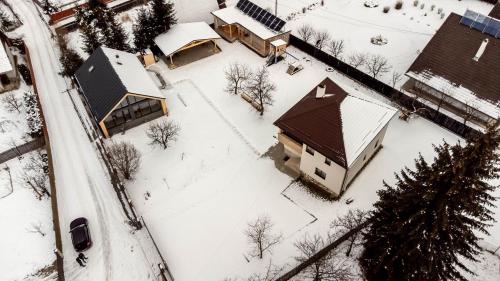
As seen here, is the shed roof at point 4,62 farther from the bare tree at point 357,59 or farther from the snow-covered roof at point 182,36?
the bare tree at point 357,59

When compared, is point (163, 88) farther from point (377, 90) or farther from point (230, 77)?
point (377, 90)

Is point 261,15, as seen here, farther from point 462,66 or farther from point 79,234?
point 79,234

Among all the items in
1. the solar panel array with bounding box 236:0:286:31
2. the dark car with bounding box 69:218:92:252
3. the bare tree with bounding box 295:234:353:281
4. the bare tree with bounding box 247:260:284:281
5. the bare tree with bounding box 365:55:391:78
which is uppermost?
the solar panel array with bounding box 236:0:286:31

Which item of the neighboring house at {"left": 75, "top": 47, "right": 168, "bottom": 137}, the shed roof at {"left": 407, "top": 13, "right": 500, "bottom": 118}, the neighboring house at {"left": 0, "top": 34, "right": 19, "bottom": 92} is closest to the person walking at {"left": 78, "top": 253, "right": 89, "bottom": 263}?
the neighboring house at {"left": 75, "top": 47, "right": 168, "bottom": 137}

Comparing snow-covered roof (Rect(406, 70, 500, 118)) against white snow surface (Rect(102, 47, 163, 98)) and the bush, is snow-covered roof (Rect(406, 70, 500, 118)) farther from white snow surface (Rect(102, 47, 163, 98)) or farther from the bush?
the bush

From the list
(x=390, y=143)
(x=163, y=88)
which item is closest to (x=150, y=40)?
(x=163, y=88)

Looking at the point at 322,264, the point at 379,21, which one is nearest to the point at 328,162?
the point at 322,264
